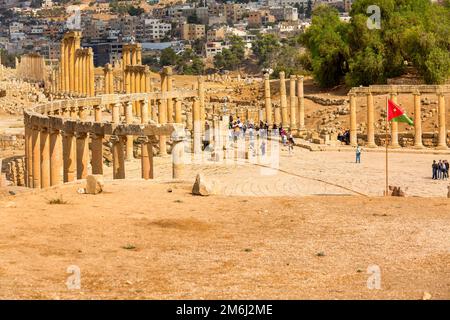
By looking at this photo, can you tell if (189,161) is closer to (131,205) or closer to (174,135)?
(174,135)

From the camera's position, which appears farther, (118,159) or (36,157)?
(36,157)

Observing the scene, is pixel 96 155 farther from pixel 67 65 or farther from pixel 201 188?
pixel 67 65

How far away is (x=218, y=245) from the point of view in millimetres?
26547

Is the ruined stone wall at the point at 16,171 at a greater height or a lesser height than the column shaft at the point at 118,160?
lesser

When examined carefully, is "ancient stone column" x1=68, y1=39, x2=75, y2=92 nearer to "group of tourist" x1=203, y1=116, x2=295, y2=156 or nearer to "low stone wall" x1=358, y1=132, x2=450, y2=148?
"group of tourist" x1=203, y1=116, x2=295, y2=156

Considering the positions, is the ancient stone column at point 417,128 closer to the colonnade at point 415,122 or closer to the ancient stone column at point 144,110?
the colonnade at point 415,122

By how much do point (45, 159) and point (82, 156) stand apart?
6.83 ft

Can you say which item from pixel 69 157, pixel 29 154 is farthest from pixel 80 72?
pixel 69 157

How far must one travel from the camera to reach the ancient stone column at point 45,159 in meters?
43.7

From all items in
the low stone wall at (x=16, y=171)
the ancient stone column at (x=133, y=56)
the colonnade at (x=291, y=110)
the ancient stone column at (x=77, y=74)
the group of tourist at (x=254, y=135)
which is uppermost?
the ancient stone column at (x=133, y=56)

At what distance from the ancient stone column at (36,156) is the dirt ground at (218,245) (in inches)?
373

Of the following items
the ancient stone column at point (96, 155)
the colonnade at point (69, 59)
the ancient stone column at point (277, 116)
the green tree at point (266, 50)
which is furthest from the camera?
the green tree at point (266, 50)

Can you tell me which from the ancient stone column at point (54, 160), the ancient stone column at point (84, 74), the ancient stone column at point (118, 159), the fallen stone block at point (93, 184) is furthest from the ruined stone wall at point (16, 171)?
the ancient stone column at point (84, 74)

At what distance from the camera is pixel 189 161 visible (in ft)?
169
